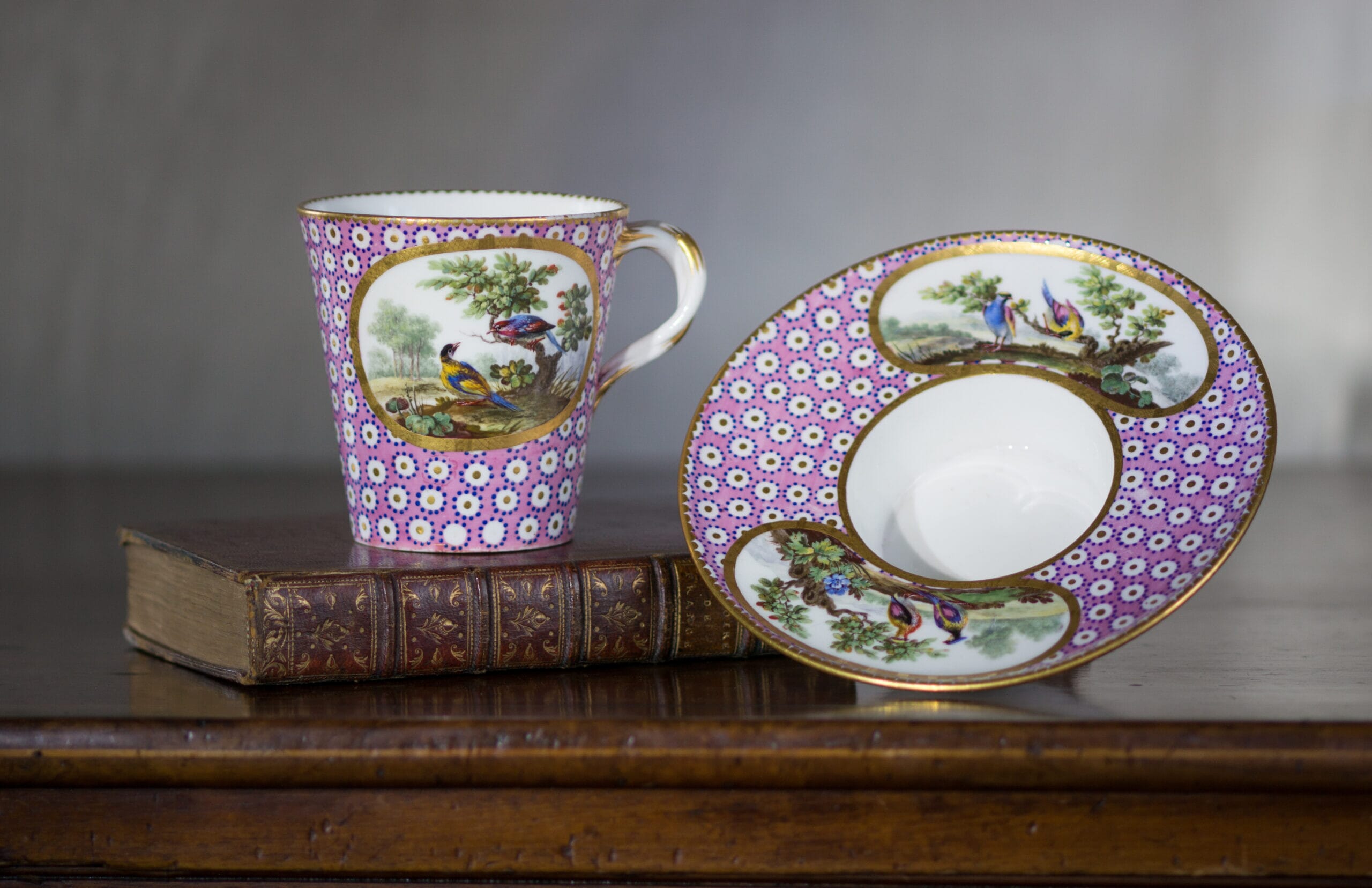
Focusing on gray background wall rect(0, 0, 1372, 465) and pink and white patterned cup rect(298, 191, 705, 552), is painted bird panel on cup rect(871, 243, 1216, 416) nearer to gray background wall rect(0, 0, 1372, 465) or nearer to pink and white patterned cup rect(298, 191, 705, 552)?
pink and white patterned cup rect(298, 191, 705, 552)

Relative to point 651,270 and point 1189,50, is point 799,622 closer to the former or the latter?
point 651,270

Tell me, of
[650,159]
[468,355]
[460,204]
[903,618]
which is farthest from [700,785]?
[650,159]

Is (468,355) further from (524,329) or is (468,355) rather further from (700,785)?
(700,785)

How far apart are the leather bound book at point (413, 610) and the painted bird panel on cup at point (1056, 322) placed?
0.50ft

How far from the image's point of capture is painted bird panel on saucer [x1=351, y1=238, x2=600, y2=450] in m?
0.64

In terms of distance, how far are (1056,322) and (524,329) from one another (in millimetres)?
235

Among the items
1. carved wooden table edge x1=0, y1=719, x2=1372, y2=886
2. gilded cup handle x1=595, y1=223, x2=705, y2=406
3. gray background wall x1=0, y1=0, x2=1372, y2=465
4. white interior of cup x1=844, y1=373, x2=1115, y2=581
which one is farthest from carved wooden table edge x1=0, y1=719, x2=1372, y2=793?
gray background wall x1=0, y1=0, x2=1372, y2=465

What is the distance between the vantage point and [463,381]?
0.65 meters

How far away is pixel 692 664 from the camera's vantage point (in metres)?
0.66

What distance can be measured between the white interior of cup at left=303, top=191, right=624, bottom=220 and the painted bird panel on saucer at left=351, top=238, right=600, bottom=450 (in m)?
0.08

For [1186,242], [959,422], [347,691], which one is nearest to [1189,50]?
[1186,242]

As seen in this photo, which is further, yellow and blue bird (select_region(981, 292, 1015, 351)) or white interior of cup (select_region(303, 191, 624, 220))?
white interior of cup (select_region(303, 191, 624, 220))

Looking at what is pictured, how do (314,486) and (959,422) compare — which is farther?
(314,486)

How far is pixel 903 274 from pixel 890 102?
785mm
